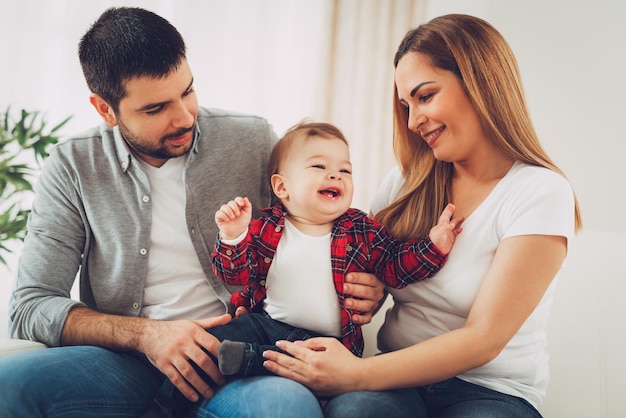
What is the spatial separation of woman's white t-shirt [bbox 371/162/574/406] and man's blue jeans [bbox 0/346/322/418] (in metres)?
0.44

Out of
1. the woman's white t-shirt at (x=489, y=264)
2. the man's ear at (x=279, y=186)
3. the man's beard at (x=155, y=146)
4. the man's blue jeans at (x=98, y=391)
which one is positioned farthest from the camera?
the man's beard at (x=155, y=146)

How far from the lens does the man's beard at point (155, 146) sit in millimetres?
1697

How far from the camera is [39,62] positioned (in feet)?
8.86

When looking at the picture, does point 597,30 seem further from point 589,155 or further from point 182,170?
point 182,170

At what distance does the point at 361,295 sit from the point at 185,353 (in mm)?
461

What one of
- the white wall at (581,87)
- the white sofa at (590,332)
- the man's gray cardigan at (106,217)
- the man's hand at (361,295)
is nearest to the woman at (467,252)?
the man's hand at (361,295)

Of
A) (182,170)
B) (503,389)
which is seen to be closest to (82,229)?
(182,170)

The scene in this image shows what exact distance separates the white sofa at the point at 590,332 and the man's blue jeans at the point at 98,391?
2.83 feet

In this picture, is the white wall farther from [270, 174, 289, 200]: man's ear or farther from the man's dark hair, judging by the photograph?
the man's dark hair

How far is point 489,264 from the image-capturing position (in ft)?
4.65

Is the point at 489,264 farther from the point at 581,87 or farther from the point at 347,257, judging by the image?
the point at 581,87

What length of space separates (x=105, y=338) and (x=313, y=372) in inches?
23.9

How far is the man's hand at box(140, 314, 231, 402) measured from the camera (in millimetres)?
1351

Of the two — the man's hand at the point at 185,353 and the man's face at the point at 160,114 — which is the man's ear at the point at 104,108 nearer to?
the man's face at the point at 160,114
